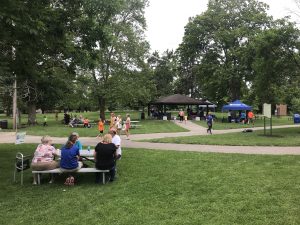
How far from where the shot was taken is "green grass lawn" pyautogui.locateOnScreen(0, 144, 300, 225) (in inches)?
247

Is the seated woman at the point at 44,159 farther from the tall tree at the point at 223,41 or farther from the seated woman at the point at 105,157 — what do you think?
the tall tree at the point at 223,41

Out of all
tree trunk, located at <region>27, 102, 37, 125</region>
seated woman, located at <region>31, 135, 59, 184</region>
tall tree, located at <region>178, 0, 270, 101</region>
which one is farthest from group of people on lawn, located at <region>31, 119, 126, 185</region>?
tall tree, located at <region>178, 0, 270, 101</region>

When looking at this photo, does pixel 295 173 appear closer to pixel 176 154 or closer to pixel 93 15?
pixel 176 154

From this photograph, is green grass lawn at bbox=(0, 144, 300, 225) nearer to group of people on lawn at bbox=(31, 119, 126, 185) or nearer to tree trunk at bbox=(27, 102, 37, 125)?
group of people on lawn at bbox=(31, 119, 126, 185)

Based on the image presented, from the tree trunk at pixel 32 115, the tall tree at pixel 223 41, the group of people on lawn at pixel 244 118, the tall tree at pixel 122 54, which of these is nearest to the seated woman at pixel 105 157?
the tree trunk at pixel 32 115

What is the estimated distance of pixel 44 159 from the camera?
9.38 m

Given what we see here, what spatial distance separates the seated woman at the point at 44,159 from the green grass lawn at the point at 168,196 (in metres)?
0.44

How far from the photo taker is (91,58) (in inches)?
541

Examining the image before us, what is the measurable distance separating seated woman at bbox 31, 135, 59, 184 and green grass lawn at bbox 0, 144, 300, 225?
444 millimetres

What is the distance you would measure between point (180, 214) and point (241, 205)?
50.1 inches

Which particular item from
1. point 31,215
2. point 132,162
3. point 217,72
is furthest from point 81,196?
point 217,72

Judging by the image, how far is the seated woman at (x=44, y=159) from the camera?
9.17m

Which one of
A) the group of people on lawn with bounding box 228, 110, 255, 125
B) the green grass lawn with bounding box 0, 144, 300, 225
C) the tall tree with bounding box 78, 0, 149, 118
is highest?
the tall tree with bounding box 78, 0, 149, 118

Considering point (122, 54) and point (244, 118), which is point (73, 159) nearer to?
point (244, 118)
